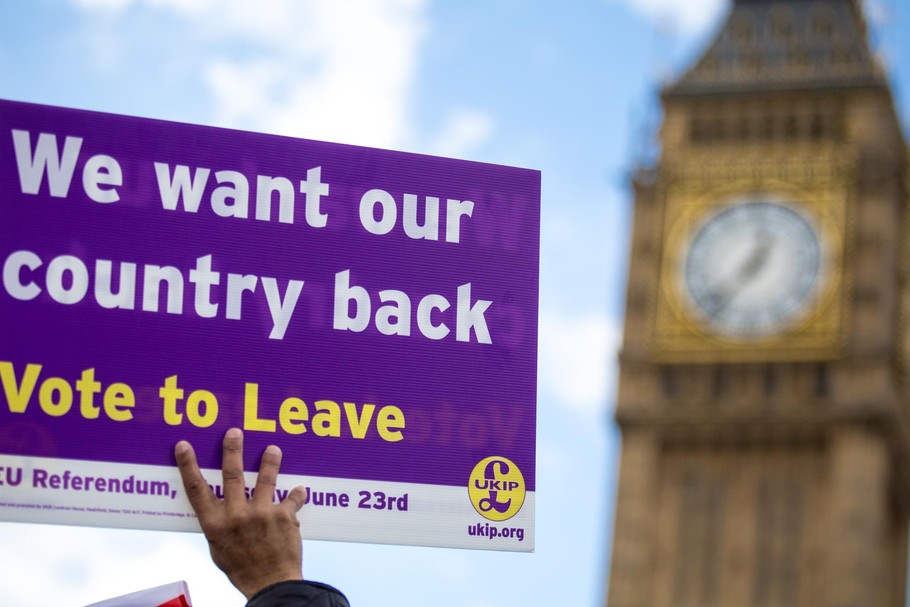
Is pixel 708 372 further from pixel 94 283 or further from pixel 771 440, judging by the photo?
pixel 94 283

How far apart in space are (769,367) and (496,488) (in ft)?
141

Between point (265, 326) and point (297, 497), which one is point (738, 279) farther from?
point (297, 497)

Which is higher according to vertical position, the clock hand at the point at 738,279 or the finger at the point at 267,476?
the clock hand at the point at 738,279

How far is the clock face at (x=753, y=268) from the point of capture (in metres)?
45.9

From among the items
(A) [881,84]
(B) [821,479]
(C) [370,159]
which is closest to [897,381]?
(B) [821,479]

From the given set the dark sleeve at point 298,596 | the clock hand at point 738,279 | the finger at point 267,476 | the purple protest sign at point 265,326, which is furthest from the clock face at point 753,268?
the dark sleeve at point 298,596

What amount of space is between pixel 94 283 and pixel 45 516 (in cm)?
40

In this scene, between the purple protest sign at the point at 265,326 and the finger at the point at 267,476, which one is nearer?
the finger at the point at 267,476

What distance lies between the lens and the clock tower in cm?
4522

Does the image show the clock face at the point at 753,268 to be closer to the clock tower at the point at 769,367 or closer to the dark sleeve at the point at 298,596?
the clock tower at the point at 769,367

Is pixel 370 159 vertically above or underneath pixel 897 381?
underneath

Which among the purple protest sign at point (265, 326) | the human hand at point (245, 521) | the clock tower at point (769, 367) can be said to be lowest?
the human hand at point (245, 521)

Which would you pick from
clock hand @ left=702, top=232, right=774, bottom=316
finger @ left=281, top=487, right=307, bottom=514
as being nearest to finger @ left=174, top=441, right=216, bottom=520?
finger @ left=281, top=487, right=307, bottom=514

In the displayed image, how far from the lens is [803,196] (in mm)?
46094
